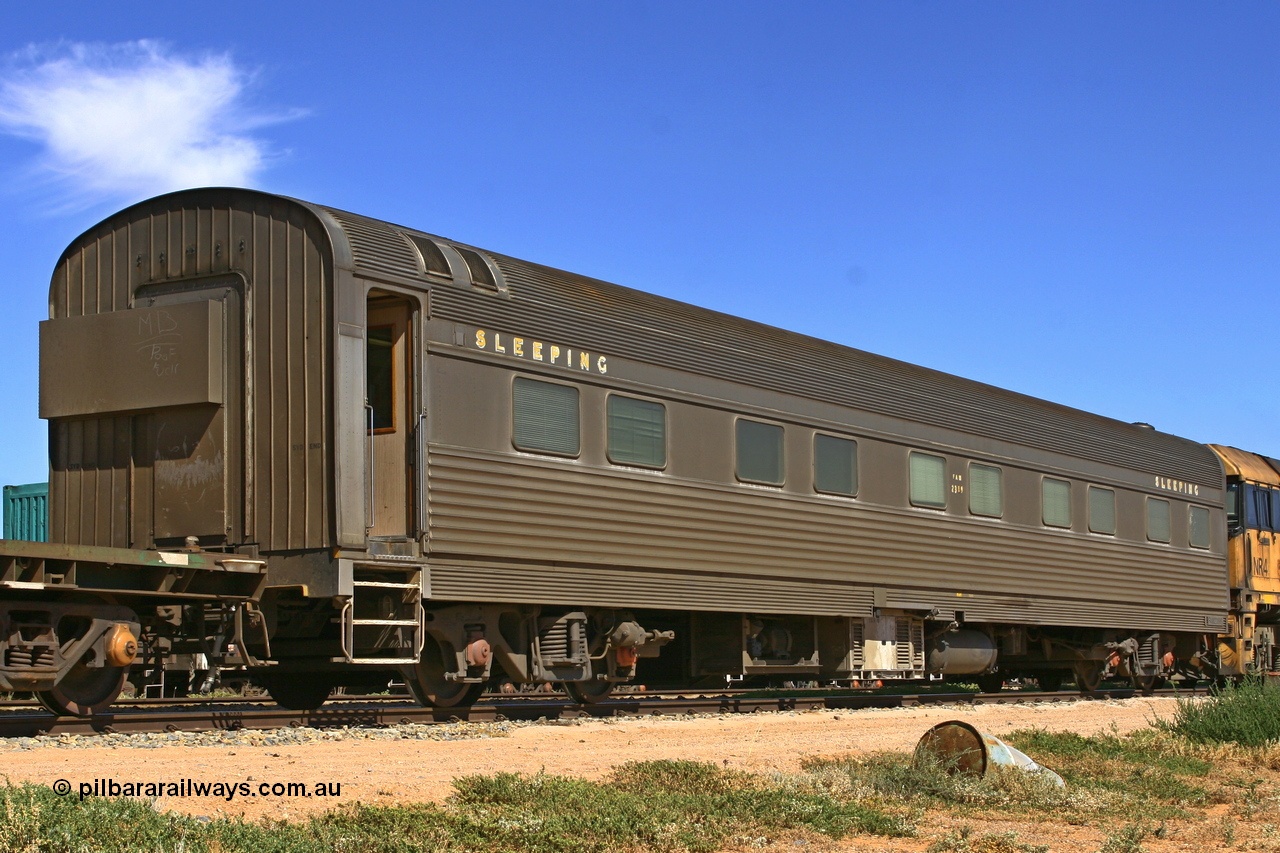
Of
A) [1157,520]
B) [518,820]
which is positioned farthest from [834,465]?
[518,820]

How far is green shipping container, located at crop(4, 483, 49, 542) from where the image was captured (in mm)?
24425

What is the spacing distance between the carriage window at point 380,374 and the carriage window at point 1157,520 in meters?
13.8

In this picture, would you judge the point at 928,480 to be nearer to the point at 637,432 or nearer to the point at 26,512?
the point at 637,432

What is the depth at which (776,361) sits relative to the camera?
51.0 feet

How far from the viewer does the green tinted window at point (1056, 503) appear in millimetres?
19578

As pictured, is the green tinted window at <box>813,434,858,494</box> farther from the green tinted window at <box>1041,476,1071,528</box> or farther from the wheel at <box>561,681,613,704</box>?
the green tinted window at <box>1041,476,1071,528</box>

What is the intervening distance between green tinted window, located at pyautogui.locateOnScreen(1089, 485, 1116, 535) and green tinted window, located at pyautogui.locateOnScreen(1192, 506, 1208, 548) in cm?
283

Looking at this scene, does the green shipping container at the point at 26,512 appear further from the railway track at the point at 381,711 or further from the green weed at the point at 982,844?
the green weed at the point at 982,844

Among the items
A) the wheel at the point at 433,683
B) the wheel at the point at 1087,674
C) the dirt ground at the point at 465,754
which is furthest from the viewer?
the wheel at the point at 1087,674

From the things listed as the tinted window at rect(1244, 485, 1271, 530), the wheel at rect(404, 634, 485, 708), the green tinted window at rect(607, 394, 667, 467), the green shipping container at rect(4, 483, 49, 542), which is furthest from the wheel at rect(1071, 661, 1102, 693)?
the green shipping container at rect(4, 483, 49, 542)

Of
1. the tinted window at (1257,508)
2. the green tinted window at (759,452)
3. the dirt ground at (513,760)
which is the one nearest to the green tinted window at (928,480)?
the green tinted window at (759,452)

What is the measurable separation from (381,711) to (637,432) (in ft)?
11.0

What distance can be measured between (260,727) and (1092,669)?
532 inches


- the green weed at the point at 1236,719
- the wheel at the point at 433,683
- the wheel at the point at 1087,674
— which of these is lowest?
the wheel at the point at 1087,674
